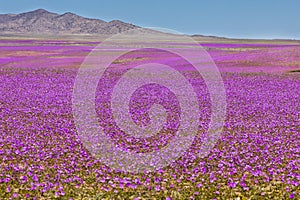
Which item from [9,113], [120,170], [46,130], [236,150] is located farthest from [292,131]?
[9,113]

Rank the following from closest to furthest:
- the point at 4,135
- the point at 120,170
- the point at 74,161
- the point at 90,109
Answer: the point at 120,170 → the point at 74,161 → the point at 4,135 → the point at 90,109

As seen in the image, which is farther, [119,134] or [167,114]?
[167,114]

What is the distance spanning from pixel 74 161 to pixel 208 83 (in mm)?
22561

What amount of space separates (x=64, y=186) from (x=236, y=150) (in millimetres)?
6014

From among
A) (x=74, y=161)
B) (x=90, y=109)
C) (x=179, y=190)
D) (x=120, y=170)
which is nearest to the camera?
(x=179, y=190)

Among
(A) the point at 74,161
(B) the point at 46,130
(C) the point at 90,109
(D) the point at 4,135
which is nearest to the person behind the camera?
(A) the point at 74,161

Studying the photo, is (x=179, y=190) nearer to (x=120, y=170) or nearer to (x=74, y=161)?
(x=120, y=170)

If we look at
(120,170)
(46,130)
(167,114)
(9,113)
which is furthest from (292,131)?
(9,113)

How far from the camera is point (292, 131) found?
53.7ft

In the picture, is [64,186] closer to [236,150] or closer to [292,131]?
[236,150]

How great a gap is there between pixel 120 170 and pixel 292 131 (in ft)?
26.0

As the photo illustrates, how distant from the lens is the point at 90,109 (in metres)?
21.5

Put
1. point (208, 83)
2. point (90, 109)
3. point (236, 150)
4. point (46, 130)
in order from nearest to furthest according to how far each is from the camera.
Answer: point (236, 150) < point (46, 130) < point (90, 109) < point (208, 83)

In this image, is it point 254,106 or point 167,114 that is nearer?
point 167,114
